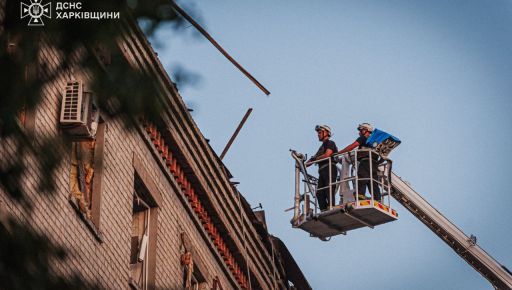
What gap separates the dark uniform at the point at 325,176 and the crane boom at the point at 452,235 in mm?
2206

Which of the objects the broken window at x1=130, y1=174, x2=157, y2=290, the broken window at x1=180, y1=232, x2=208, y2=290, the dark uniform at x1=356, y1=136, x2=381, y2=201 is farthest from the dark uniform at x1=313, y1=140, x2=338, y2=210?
the broken window at x1=130, y1=174, x2=157, y2=290

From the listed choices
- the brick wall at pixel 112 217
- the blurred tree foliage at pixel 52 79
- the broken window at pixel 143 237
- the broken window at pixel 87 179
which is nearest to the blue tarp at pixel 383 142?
the brick wall at pixel 112 217

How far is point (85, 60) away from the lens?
5301 mm

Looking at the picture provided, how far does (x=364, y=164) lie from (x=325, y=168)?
850mm

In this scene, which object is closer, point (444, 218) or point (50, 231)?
point (50, 231)

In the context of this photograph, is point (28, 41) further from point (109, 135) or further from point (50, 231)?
point (109, 135)

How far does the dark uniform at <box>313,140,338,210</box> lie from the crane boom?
2.21 m

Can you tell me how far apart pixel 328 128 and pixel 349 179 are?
160 cm

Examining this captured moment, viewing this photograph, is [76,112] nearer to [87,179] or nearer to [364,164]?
[87,179]

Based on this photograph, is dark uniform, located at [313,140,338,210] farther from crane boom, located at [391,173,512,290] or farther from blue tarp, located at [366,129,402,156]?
crane boom, located at [391,173,512,290]

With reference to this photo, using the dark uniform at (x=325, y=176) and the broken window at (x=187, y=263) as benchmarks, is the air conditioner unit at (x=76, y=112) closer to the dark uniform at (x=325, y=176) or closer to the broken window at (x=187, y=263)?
the broken window at (x=187, y=263)

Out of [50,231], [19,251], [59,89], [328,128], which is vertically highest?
[328,128]

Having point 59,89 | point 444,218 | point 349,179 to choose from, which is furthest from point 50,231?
point 444,218

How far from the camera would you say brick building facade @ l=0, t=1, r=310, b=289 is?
1357 cm
